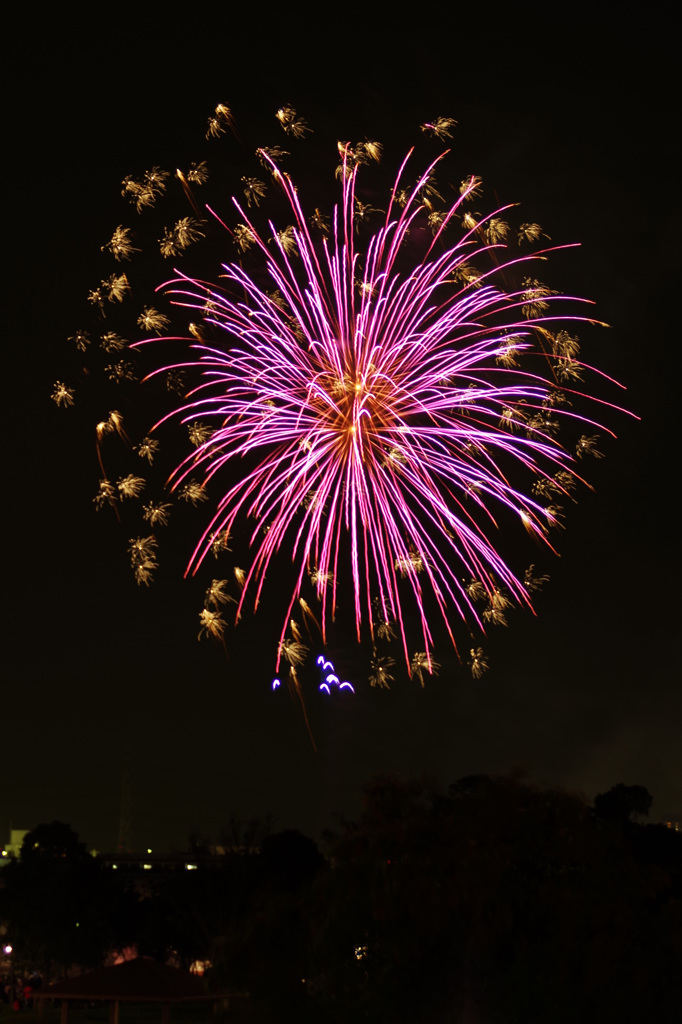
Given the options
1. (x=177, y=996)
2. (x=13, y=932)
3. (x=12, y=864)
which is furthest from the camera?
(x=12, y=864)

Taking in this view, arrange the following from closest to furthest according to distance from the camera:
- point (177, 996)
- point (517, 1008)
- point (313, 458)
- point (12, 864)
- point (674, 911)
Answer: point (517, 1008), point (674, 911), point (177, 996), point (313, 458), point (12, 864)

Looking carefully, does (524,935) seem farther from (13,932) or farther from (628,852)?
(13,932)

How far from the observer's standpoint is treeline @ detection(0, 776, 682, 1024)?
2409cm

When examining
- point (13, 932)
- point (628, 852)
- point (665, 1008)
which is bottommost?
point (665, 1008)

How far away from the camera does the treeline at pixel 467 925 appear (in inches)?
949

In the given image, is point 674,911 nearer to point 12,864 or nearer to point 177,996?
point 177,996

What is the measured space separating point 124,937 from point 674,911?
5085cm

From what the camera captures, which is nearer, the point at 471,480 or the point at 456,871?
the point at 456,871

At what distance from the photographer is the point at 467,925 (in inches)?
973

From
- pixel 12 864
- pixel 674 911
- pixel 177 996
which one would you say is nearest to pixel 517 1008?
pixel 674 911

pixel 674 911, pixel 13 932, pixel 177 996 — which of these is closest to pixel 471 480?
pixel 674 911

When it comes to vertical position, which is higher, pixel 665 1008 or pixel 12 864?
pixel 12 864

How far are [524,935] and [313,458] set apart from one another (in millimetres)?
14226

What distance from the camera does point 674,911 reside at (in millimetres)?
25516
